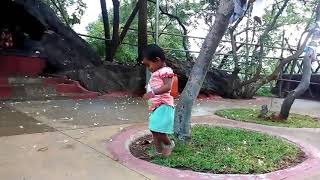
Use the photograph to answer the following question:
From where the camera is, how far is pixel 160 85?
4.14 meters

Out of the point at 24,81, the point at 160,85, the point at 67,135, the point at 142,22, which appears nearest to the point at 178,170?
the point at 160,85

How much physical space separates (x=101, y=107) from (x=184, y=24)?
25.5ft

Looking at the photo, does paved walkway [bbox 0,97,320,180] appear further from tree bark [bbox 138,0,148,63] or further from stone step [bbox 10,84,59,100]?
tree bark [bbox 138,0,148,63]

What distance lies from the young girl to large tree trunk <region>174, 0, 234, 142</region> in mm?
465

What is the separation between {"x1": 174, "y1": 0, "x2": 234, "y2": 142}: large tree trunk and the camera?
4.71 meters

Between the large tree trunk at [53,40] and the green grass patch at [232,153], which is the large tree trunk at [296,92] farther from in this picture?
the large tree trunk at [53,40]

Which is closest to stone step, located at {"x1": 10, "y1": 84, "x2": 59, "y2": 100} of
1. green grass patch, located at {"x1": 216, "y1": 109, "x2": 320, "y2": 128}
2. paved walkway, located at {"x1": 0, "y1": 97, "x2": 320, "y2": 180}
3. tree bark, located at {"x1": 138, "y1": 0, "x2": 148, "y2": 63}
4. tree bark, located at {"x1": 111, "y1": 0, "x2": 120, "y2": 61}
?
paved walkway, located at {"x1": 0, "y1": 97, "x2": 320, "y2": 180}

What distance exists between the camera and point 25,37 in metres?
10.6

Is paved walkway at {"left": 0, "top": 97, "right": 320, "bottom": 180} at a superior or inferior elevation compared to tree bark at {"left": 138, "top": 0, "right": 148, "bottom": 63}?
inferior

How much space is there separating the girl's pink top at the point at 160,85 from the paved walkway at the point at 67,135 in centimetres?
74

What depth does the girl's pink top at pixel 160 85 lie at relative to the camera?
162 inches

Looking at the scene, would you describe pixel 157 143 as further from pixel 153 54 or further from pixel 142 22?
pixel 142 22

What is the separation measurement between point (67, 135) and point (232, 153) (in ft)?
6.83

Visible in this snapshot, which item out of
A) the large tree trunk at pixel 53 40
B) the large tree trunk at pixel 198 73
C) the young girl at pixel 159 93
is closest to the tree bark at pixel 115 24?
the large tree trunk at pixel 53 40
